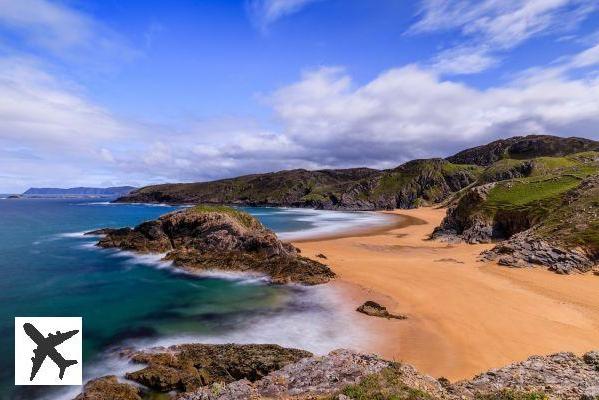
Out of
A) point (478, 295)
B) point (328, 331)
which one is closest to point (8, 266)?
point (328, 331)

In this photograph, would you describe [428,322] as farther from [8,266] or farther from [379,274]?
[8,266]

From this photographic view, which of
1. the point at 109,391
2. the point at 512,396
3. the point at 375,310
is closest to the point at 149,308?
the point at 109,391

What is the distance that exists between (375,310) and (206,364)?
43.9 feet

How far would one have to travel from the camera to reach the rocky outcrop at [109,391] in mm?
16172

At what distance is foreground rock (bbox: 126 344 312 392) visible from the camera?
17.3 meters

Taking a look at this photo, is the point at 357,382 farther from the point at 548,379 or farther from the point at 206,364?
the point at 206,364

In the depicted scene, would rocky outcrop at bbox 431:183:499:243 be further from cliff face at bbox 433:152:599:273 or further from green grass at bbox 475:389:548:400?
green grass at bbox 475:389:548:400

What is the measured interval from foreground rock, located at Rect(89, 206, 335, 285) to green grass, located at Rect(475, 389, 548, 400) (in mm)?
24831

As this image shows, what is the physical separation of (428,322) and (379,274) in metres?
12.5

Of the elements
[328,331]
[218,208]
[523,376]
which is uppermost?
[218,208]

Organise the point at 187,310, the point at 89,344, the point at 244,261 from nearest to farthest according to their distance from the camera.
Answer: the point at 89,344, the point at 187,310, the point at 244,261

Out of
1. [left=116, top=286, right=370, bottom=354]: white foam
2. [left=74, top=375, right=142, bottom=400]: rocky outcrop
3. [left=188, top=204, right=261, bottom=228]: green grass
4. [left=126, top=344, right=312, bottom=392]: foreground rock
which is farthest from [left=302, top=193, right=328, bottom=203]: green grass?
[left=74, top=375, right=142, bottom=400]: rocky outcrop

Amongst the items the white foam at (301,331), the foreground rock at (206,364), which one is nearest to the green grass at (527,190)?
the white foam at (301,331)

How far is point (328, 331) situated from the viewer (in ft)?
81.4
